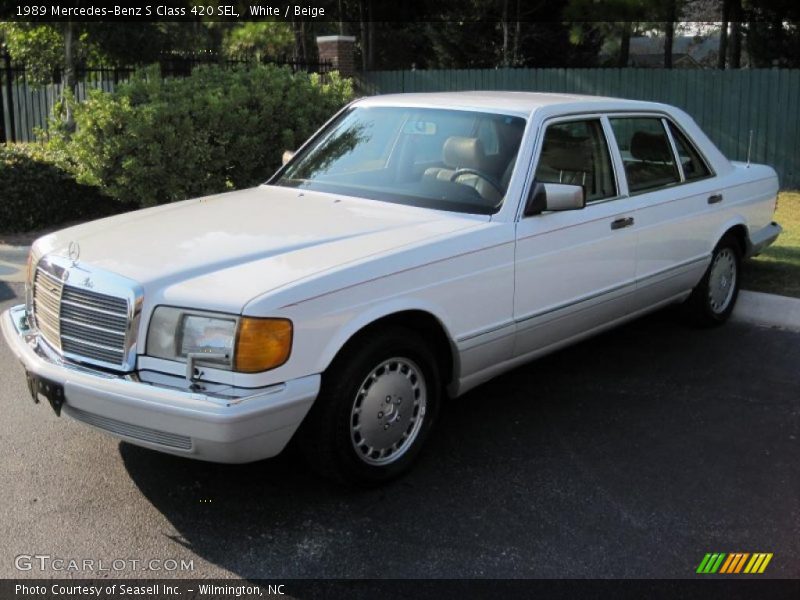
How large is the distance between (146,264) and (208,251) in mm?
297

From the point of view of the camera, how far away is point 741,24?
72.1 ft

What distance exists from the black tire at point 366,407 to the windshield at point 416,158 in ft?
3.11

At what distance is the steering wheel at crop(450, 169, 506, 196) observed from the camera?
4.77m

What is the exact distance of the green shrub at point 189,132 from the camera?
9.09 meters

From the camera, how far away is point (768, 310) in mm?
6945

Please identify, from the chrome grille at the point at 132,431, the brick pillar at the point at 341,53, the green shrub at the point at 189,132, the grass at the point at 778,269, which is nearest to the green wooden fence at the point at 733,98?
the brick pillar at the point at 341,53

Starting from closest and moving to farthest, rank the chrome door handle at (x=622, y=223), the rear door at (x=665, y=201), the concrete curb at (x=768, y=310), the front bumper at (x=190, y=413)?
the front bumper at (x=190, y=413)
the chrome door handle at (x=622, y=223)
the rear door at (x=665, y=201)
the concrete curb at (x=768, y=310)

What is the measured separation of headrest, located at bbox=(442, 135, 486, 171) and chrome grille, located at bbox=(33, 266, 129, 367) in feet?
6.77

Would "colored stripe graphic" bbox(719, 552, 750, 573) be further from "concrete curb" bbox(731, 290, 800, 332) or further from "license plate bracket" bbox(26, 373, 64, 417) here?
"concrete curb" bbox(731, 290, 800, 332)

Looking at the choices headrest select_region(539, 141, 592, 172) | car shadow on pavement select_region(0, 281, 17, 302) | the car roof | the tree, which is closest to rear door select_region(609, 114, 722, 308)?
the car roof

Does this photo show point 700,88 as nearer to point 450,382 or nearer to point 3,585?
point 450,382

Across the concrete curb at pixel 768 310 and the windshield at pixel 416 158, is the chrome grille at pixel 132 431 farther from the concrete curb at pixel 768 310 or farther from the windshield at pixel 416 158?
the concrete curb at pixel 768 310

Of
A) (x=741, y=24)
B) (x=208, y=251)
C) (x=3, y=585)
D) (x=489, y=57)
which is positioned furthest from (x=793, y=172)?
(x=489, y=57)

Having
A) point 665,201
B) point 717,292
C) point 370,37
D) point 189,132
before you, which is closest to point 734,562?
point 665,201
